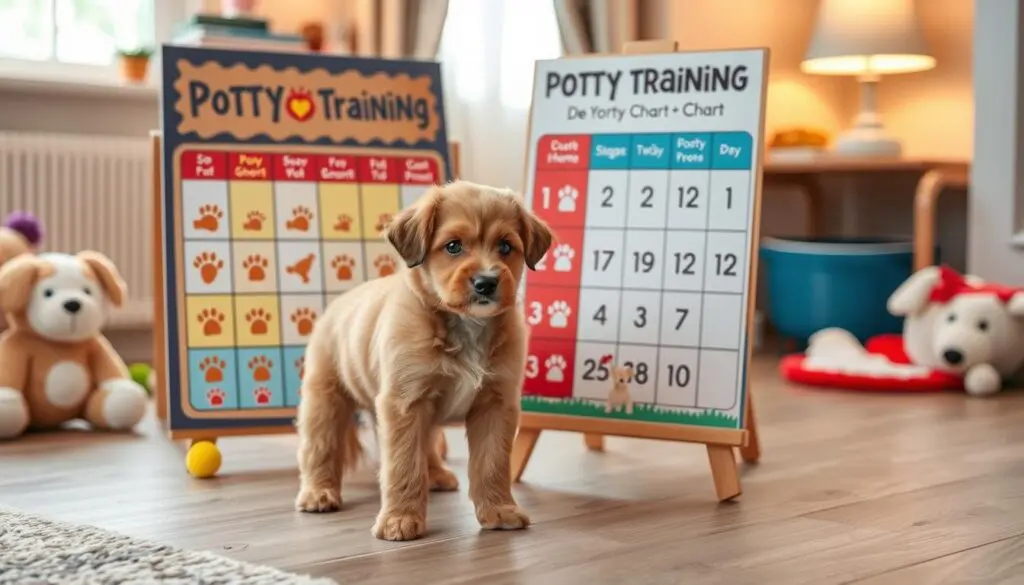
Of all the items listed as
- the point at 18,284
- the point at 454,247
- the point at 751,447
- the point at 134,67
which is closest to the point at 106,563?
the point at 454,247

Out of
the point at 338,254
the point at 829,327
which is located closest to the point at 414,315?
the point at 338,254

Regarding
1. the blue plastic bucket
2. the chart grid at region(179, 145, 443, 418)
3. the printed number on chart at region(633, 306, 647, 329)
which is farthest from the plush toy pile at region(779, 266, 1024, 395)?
the chart grid at region(179, 145, 443, 418)

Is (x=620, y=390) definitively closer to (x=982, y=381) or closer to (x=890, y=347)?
(x=982, y=381)

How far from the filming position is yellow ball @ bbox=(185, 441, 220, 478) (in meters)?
2.42

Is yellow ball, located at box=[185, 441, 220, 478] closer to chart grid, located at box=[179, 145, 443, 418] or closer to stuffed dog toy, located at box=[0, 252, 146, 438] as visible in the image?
chart grid, located at box=[179, 145, 443, 418]

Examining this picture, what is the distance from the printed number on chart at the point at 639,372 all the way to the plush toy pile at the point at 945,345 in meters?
1.61

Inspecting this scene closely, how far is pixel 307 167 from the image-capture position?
2.70 metres

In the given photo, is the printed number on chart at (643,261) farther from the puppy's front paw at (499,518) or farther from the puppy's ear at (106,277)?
the puppy's ear at (106,277)

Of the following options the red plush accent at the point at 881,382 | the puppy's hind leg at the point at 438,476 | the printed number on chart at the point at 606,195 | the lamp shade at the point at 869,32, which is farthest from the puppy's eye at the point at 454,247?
the lamp shade at the point at 869,32

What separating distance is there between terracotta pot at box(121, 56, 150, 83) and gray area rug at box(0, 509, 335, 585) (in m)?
2.75

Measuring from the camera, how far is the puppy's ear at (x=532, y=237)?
198cm

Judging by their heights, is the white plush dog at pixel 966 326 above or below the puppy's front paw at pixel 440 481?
above

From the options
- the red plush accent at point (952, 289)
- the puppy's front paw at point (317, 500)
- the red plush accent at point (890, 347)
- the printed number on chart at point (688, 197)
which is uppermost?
the printed number on chart at point (688, 197)

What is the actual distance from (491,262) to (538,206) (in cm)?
63
